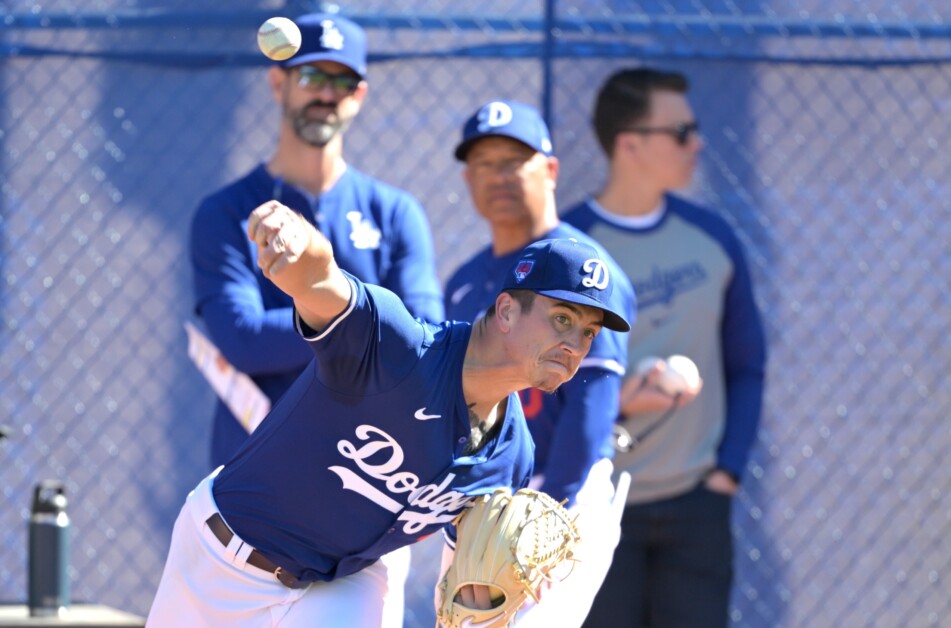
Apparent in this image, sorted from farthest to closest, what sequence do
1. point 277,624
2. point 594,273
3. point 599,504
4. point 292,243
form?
1. point 599,504
2. point 277,624
3. point 594,273
4. point 292,243

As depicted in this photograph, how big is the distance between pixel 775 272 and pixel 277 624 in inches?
104

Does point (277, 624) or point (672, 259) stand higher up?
point (672, 259)

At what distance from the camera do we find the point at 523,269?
281 cm

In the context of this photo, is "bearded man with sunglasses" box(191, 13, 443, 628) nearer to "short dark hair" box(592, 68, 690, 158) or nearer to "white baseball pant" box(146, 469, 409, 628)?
"white baseball pant" box(146, 469, 409, 628)

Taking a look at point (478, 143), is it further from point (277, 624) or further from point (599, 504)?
point (277, 624)

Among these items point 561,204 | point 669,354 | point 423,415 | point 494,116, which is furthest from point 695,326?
point 423,415

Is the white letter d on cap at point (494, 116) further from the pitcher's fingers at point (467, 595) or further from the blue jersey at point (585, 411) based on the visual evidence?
the pitcher's fingers at point (467, 595)

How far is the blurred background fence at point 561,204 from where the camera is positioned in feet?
16.2

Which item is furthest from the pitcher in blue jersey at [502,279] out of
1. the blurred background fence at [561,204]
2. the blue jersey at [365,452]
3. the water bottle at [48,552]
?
the water bottle at [48,552]

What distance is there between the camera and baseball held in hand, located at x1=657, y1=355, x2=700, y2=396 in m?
4.20

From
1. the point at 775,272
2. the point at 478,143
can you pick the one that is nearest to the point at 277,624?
the point at 478,143

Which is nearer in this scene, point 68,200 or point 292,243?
point 292,243

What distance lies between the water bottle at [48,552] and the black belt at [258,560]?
1722 mm

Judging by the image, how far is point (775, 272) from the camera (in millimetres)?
5105
